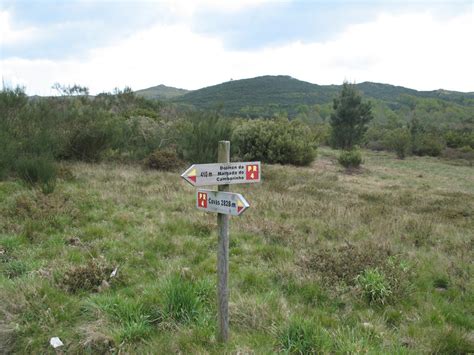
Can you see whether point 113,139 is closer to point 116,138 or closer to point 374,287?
point 116,138

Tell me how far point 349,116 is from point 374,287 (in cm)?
3323

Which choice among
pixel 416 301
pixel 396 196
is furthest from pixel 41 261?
pixel 396 196

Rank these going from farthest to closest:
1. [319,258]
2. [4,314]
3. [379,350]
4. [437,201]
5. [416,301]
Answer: [437,201] → [319,258] → [416,301] → [4,314] → [379,350]

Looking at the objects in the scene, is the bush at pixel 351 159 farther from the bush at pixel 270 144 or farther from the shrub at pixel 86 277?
the shrub at pixel 86 277

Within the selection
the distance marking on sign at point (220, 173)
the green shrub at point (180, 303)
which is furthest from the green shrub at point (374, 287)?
the distance marking on sign at point (220, 173)

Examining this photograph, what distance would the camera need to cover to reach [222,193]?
2.67m

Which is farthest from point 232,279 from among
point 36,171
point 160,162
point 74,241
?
point 160,162

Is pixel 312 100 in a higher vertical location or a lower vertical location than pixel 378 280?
higher

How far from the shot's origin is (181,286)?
3.27 metres

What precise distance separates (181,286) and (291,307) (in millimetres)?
1176

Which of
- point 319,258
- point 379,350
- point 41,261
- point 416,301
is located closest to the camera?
point 379,350

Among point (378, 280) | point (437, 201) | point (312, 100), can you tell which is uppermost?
point (312, 100)

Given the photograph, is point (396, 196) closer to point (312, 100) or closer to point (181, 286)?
point (181, 286)

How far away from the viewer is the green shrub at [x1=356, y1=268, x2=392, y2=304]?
3702 millimetres
